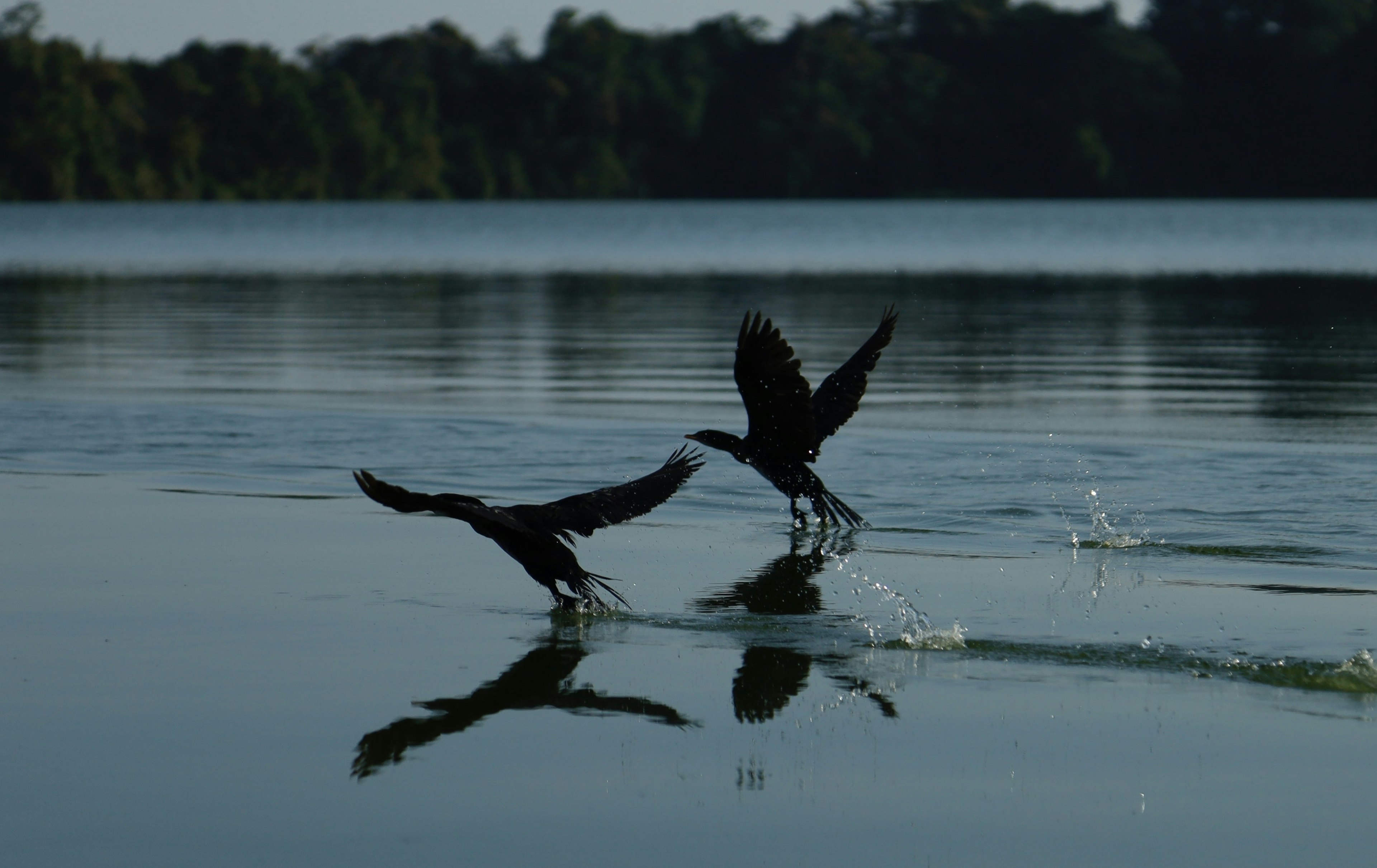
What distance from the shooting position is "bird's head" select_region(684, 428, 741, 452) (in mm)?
10000

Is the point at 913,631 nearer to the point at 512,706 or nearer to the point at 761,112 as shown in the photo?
the point at 512,706

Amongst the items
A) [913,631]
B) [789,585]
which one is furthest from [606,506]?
[913,631]

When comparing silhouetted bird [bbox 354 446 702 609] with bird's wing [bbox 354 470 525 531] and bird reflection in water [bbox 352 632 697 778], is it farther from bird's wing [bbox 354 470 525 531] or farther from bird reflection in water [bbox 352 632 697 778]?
bird reflection in water [bbox 352 632 697 778]

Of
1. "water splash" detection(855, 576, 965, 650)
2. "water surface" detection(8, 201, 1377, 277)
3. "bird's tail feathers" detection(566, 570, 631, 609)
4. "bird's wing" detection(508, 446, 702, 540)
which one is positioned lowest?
"water splash" detection(855, 576, 965, 650)

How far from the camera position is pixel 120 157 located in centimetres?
11175

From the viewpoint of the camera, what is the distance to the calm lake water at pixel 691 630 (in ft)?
18.2

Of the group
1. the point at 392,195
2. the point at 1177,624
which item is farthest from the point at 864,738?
the point at 392,195

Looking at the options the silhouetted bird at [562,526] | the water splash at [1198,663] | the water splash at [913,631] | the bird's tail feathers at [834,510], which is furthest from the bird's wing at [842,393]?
the water splash at [1198,663]

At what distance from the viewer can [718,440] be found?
396 inches

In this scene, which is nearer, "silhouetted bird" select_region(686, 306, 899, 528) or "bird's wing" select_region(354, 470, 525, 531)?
"bird's wing" select_region(354, 470, 525, 531)

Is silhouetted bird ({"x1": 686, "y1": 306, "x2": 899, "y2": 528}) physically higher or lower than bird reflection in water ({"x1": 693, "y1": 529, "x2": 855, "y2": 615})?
higher

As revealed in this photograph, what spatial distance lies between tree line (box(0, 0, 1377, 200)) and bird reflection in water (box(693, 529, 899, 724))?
104m

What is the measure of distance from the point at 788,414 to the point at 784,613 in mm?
1772

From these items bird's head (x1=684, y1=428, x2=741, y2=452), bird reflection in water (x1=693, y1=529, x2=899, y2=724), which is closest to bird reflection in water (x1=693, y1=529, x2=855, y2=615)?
bird reflection in water (x1=693, y1=529, x2=899, y2=724)
